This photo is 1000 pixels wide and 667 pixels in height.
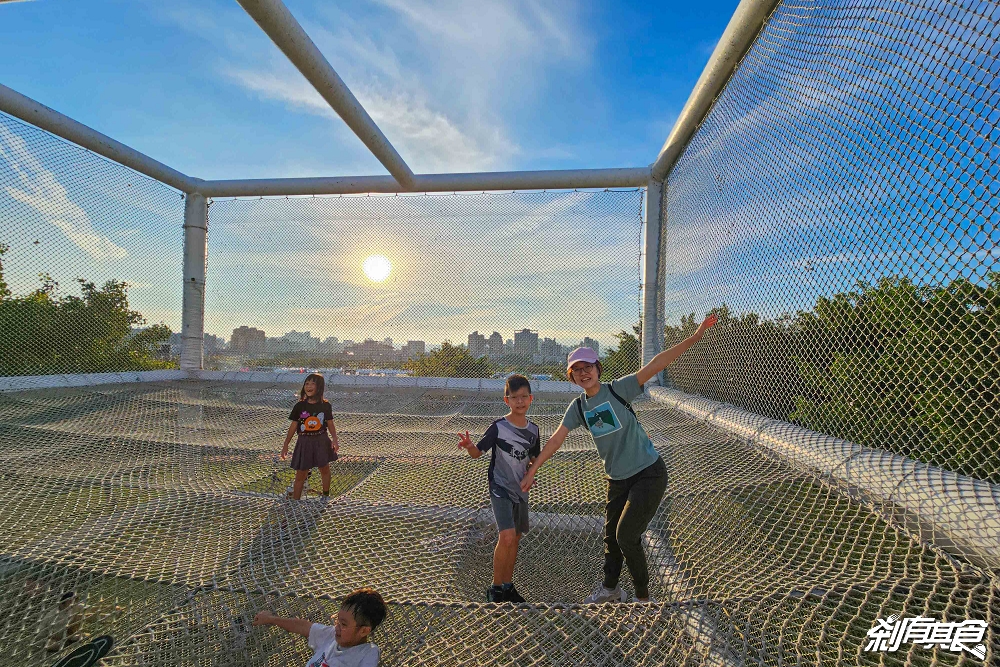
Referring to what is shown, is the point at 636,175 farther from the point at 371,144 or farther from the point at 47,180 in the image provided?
the point at 47,180

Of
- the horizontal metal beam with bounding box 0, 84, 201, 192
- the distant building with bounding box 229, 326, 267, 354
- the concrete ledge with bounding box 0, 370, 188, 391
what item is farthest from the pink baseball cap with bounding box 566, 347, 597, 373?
the horizontal metal beam with bounding box 0, 84, 201, 192

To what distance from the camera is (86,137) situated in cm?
627

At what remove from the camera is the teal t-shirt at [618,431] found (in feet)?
7.32

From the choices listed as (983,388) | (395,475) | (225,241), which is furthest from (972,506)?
(225,241)

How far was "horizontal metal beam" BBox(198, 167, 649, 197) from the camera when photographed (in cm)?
620

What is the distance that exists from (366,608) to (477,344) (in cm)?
539

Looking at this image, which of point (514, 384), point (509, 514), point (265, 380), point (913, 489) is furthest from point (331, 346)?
point (913, 489)

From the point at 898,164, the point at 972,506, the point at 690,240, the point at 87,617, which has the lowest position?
the point at 87,617

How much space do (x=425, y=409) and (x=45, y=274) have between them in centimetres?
515

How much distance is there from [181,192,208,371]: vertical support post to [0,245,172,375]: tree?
411 mm

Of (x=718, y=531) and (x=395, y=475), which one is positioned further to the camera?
(x=395, y=475)

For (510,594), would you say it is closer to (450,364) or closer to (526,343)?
(526,343)

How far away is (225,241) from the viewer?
7.73 meters

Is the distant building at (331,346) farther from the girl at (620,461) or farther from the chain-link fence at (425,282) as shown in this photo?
the girl at (620,461)
